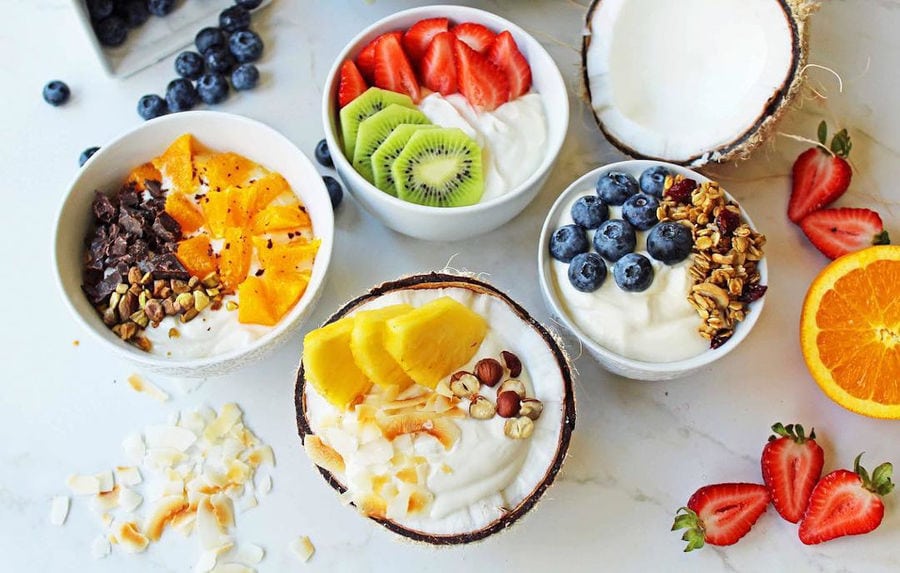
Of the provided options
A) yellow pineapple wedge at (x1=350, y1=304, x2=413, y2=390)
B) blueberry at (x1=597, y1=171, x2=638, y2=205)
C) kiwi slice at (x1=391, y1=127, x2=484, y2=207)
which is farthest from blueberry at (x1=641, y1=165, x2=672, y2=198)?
yellow pineapple wedge at (x1=350, y1=304, x2=413, y2=390)

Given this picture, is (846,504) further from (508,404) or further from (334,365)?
(334,365)

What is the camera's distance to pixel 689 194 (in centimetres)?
154

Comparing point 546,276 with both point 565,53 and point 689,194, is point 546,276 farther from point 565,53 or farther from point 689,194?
point 565,53

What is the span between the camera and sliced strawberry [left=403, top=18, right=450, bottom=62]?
1690mm

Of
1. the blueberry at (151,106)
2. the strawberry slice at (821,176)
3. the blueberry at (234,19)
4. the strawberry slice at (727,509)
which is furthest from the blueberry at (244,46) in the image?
the strawberry slice at (727,509)

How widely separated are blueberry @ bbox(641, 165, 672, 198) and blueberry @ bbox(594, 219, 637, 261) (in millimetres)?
88

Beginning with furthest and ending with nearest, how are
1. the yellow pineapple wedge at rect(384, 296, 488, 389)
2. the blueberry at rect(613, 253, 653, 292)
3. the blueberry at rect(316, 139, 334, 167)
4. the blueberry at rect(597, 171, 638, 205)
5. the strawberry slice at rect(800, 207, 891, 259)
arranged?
the blueberry at rect(316, 139, 334, 167), the strawberry slice at rect(800, 207, 891, 259), the blueberry at rect(597, 171, 638, 205), the blueberry at rect(613, 253, 653, 292), the yellow pineapple wedge at rect(384, 296, 488, 389)

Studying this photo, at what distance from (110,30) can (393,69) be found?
23.9 inches

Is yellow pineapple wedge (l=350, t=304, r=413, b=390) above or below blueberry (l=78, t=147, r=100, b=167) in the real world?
below

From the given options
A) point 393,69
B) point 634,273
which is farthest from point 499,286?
point 393,69

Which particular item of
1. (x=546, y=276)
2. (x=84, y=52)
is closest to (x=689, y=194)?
(x=546, y=276)

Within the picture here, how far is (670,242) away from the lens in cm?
147

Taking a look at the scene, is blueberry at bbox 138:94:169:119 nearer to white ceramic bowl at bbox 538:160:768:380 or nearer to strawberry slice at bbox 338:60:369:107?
strawberry slice at bbox 338:60:369:107

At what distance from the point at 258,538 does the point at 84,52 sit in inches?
42.0
